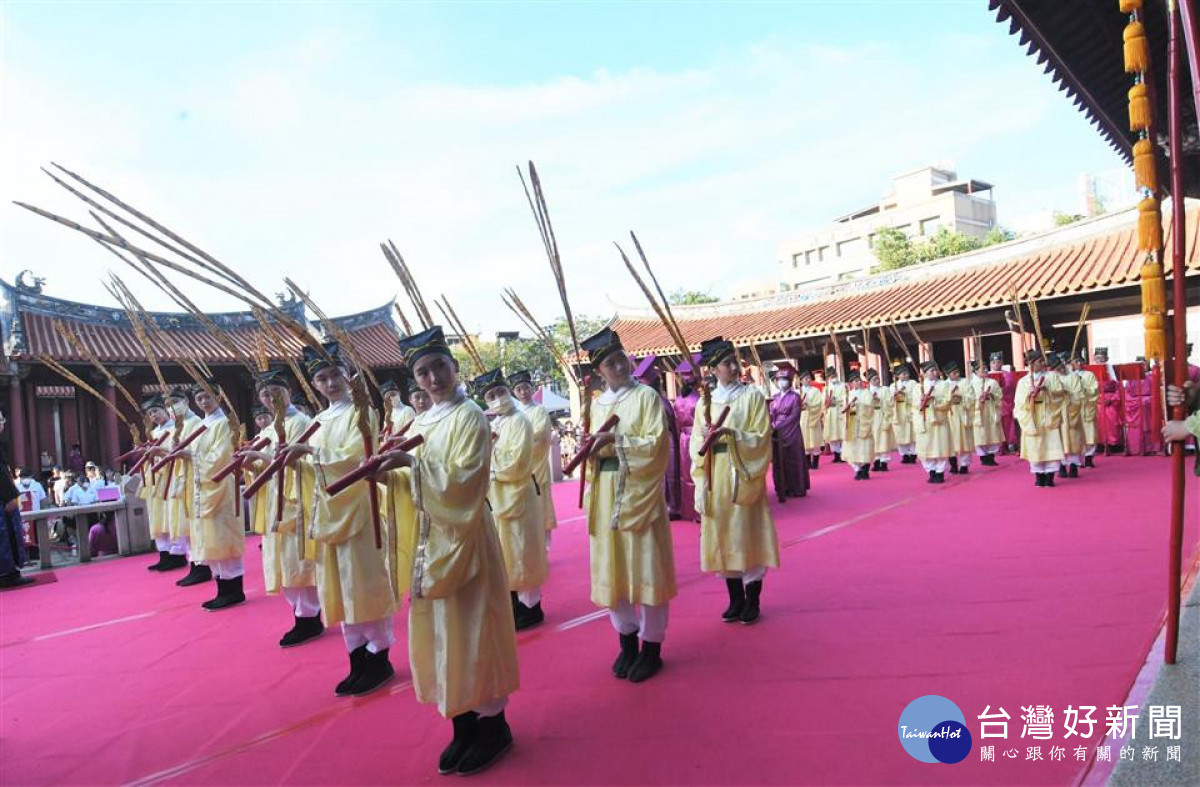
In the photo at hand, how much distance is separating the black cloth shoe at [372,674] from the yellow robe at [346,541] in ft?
0.78

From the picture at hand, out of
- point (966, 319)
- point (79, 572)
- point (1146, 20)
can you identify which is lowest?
point (79, 572)

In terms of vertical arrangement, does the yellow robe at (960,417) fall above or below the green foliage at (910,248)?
below

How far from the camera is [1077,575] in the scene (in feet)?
16.2

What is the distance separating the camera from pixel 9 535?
760cm

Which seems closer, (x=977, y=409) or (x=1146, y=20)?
(x=1146, y=20)

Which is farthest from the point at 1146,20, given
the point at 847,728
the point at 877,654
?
the point at 847,728

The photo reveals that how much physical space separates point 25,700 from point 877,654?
193 inches

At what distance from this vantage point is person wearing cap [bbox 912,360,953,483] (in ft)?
32.6

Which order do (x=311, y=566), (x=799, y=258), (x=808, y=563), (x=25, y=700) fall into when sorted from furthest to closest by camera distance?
(x=799, y=258) < (x=808, y=563) < (x=311, y=566) < (x=25, y=700)

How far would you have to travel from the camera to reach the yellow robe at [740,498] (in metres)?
4.38

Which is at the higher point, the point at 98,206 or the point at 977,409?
the point at 98,206

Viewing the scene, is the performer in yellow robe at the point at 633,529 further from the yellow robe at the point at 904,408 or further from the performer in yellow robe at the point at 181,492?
the yellow robe at the point at 904,408

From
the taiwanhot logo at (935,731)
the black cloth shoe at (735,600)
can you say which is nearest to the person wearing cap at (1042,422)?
the black cloth shoe at (735,600)

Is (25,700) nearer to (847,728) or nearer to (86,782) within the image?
(86,782)
